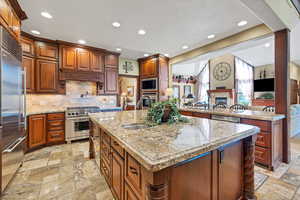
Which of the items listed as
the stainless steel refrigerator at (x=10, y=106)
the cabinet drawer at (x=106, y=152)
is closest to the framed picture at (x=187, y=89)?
the cabinet drawer at (x=106, y=152)

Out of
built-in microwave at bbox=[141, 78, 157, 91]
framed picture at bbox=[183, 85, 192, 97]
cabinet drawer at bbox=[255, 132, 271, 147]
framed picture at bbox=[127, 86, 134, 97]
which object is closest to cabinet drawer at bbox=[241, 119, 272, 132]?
cabinet drawer at bbox=[255, 132, 271, 147]

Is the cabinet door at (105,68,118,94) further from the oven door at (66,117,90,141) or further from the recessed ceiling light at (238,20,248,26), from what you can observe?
the recessed ceiling light at (238,20,248,26)

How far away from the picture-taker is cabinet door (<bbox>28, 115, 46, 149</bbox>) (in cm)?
300

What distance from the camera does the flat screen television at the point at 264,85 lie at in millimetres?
7531

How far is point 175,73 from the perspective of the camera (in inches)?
330

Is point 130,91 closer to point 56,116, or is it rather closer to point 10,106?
point 56,116

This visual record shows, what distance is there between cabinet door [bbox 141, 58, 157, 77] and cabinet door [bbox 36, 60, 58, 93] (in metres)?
2.86

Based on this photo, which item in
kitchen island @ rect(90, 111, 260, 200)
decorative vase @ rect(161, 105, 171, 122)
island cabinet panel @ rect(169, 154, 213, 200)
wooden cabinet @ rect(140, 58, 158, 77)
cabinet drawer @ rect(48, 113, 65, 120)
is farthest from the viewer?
wooden cabinet @ rect(140, 58, 158, 77)

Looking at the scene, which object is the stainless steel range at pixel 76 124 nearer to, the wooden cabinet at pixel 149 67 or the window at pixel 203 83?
the wooden cabinet at pixel 149 67

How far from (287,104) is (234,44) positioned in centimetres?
171

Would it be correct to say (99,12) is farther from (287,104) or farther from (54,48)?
(287,104)

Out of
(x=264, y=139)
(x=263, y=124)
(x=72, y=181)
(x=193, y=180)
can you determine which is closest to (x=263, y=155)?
(x=264, y=139)

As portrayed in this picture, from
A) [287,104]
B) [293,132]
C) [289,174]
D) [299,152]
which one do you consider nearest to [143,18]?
[287,104]

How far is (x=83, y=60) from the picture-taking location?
3.96 metres
